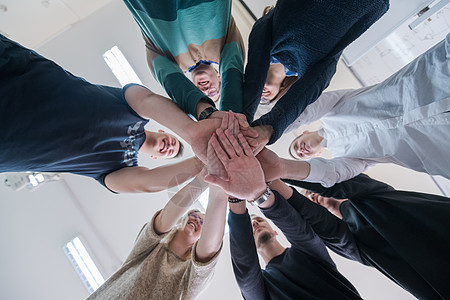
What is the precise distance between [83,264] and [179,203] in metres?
1.38

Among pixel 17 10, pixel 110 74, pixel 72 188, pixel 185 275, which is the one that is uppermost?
pixel 17 10

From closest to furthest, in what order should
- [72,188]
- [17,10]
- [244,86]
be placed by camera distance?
[244,86], [17,10], [72,188]

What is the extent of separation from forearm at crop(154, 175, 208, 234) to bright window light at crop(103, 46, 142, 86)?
4.45 feet

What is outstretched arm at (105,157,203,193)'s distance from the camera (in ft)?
2.76

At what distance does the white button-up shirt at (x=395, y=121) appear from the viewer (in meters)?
0.66

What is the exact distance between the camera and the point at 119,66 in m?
1.78

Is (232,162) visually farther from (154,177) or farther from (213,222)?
(154,177)

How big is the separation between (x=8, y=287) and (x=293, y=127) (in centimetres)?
207

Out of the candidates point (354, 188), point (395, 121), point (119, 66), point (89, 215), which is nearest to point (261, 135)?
point (395, 121)

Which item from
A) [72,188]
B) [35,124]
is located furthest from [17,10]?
[35,124]

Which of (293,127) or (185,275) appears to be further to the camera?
(293,127)

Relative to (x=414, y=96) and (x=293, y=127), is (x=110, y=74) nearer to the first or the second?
(x=293, y=127)

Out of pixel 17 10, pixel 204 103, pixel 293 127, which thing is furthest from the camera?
pixel 17 10

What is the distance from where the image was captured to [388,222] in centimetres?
73
